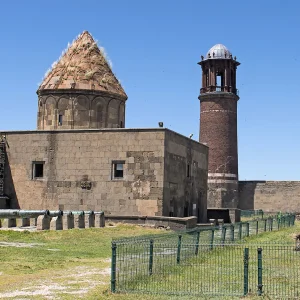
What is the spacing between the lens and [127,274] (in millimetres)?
11156

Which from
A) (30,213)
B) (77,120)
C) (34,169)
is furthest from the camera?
(77,120)

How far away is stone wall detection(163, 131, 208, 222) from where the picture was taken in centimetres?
2997

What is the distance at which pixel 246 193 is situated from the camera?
59.1 m

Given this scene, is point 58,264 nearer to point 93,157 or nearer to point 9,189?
point 93,157

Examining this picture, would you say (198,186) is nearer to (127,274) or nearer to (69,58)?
(69,58)

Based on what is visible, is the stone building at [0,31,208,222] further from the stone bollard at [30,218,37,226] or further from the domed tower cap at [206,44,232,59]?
the domed tower cap at [206,44,232,59]

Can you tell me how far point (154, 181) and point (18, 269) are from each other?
1581 cm

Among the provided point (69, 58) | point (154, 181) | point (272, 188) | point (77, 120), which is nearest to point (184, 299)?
point (154, 181)

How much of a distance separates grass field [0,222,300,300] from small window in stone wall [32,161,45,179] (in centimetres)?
848

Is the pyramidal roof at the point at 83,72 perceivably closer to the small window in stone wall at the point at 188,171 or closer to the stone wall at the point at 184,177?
the stone wall at the point at 184,177

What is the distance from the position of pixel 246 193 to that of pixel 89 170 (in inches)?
1264

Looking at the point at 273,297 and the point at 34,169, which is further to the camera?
the point at 34,169

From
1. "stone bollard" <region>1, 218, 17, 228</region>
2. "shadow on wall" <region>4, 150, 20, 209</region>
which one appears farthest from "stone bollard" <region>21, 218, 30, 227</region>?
"shadow on wall" <region>4, 150, 20, 209</region>

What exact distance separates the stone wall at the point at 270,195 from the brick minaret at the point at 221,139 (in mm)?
2695
